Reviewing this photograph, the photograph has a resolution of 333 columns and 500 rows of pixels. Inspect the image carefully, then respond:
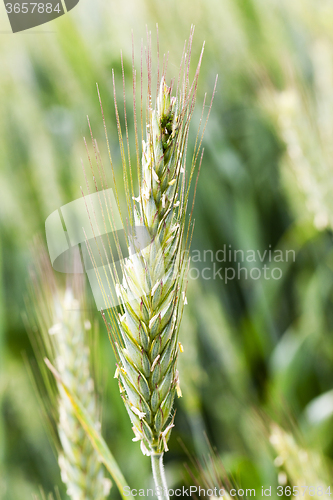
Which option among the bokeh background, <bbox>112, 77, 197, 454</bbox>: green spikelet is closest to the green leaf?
<bbox>112, 77, 197, 454</bbox>: green spikelet

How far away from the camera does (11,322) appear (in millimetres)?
828

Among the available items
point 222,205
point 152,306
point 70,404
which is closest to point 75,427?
point 70,404

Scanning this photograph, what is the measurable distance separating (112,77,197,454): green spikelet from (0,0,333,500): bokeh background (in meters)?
0.33

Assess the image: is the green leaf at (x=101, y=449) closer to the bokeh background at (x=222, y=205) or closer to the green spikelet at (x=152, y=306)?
the green spikelet at (x=152, y=306)

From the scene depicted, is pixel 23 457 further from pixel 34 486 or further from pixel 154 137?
pixel 154 137

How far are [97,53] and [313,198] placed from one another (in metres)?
0.66

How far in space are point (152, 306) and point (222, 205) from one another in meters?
0.62

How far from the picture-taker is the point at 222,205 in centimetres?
90

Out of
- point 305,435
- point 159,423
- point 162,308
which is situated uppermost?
point 162,308

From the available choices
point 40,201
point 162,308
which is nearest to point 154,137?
point 162,308

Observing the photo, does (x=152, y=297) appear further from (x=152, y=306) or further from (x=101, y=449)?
(x=101, y=449)

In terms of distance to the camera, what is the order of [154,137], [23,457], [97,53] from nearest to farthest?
[154,137], [23,457], [97,53]

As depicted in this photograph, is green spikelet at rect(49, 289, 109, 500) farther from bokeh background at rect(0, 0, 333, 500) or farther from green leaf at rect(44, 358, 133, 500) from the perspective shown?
bokeh background at rect(0, 0, 333, 500)

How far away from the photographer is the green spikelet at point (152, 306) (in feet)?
1.05
